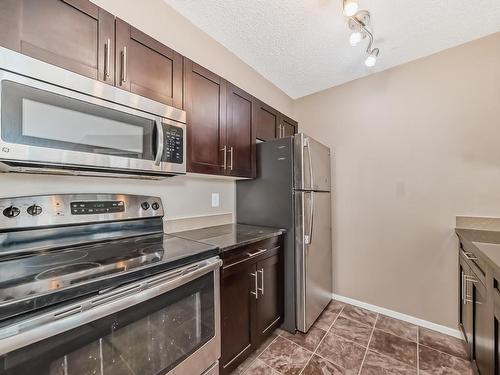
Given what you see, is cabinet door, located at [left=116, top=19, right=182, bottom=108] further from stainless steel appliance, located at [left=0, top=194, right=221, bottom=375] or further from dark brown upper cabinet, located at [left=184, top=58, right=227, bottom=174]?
stainless steel appliance, located at [left=0, top=194, right=221, bottom=375]

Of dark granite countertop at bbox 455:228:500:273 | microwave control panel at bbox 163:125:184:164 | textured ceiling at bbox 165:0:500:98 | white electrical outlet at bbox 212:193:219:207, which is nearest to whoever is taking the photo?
dark granite countertop at bbox 455:228:500:273

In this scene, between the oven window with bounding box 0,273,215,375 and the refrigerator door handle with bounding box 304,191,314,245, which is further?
the refrigerator door handle with bounding box 304,191,314,245

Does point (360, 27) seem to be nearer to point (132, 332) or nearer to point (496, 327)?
point (496, 327)

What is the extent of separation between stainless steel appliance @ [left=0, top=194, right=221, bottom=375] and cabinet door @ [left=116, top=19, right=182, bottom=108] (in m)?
0.67

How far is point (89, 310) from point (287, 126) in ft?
8.00

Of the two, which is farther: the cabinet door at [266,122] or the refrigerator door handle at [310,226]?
the cabinet door at [266,122]

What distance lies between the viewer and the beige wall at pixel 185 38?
58.1 inches

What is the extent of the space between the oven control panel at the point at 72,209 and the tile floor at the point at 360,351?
130 centimetres

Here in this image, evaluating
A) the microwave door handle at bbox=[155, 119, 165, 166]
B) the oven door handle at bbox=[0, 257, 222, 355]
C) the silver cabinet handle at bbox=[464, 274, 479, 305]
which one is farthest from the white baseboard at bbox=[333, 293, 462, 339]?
the microwave door handle at bbox=[155, 119, 165, 166]

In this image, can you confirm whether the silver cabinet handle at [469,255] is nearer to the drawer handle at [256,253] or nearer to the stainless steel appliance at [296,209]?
the stainless steel appliance at [296,209]

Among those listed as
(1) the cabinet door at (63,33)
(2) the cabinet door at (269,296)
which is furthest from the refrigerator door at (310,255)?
(1) the cabinet door at (63,33)

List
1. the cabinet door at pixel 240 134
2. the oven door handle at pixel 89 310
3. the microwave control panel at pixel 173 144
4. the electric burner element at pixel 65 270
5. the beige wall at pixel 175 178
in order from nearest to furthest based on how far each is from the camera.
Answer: the oven door handle at pixel 89 310, the electric burner element at pixel 65 270, the beige wall at pixel 175 178, the microwave control panel at pixel 173 144, the cabinet door at pixel 240 134

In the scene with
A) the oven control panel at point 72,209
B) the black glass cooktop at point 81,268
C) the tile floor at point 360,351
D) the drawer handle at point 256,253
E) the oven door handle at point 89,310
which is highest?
the oven control panel at point 72,209

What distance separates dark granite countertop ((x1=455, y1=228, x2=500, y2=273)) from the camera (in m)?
1.03
